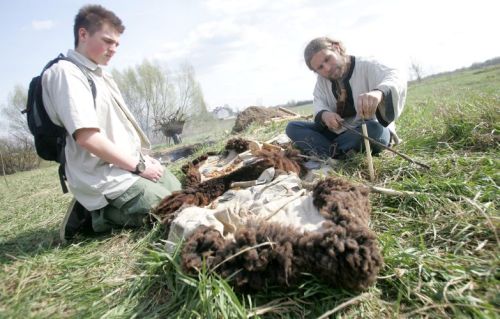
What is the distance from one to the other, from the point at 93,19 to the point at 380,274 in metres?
2.78

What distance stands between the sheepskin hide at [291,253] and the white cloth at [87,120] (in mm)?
1181

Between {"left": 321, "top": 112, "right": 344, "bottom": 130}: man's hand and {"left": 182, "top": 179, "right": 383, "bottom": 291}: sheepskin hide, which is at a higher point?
{"left": 321, "top": 112, "right": 344, "bottom": 130}: man's hand

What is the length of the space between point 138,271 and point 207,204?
0.88 meters

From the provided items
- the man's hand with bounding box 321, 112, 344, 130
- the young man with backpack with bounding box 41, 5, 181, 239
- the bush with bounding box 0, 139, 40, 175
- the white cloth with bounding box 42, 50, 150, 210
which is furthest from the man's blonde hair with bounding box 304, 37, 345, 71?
the bush with bounding box 0, 139, 40, 175

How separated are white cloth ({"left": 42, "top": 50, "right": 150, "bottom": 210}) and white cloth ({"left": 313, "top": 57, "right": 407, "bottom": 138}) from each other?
2.12 m

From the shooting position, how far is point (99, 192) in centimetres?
246

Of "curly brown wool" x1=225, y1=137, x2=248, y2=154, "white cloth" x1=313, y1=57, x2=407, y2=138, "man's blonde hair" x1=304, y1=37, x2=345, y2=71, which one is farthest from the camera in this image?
"curly brown wool" x1=225, y1=137, x2=248, y2=154

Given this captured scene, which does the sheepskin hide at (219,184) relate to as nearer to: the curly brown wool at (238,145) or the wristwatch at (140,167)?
the wristwatch at (140,167)

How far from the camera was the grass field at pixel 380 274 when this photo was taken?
4.36 ft

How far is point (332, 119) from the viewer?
319 cm

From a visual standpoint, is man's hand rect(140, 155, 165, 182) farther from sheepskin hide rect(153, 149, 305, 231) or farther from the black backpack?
the black backpack

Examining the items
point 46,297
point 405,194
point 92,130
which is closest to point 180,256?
point 46,297

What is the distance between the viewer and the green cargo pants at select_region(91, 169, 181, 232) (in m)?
2.49

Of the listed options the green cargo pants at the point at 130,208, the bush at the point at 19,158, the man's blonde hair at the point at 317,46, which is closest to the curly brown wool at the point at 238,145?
the man's blonde hair at the point at 317,46
